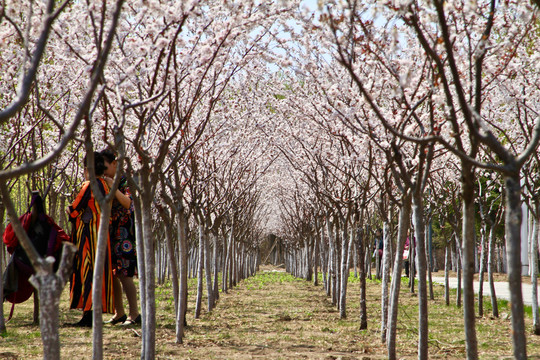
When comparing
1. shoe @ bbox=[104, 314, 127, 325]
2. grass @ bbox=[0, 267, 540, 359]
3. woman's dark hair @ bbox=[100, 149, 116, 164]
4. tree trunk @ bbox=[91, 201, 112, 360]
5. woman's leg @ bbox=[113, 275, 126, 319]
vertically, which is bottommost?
grass @ bbox=[0, 267, 540, 359]

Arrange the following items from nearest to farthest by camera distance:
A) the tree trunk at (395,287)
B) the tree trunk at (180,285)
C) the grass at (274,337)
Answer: the tree trunk at (395,287) < the grass at (274,337) < the tree trunk at (180,285)

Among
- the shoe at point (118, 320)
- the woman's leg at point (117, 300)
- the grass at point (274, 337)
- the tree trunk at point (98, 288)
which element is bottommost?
the grass at point (274, 337)

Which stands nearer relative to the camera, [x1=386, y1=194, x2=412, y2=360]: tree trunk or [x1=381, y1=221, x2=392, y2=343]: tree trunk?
[x1=386, y1=194, x2=412, y2=360]: tree trunk

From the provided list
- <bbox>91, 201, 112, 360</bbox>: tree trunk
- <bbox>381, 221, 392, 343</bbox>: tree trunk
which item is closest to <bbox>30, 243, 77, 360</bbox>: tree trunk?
<bbox>91, 201, 112, 360</bbox>: tree trunk

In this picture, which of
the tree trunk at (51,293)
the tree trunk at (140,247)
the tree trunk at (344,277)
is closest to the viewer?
the tree trunk at (51,293)

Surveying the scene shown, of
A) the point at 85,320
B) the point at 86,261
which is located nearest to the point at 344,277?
the point at 85,320

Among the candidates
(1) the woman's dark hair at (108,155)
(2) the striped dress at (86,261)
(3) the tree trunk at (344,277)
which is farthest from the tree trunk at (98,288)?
(3) the tree trunk at (344,277)

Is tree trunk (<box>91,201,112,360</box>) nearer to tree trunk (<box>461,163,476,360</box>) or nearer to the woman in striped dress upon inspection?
tree trunk (<box>461,163,476,360</box>)

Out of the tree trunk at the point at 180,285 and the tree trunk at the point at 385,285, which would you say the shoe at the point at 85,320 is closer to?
the tree trunk at the point at 180,285

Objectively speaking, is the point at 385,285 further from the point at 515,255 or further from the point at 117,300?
the point at 515,255

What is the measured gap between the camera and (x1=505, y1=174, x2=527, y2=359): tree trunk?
110 inches

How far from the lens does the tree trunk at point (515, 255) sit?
9.19ft

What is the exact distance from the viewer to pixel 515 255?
2.87m

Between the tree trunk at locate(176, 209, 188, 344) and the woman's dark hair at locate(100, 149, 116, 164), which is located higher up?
the woman's dark hair at locate(100, 149, 116, 164)
